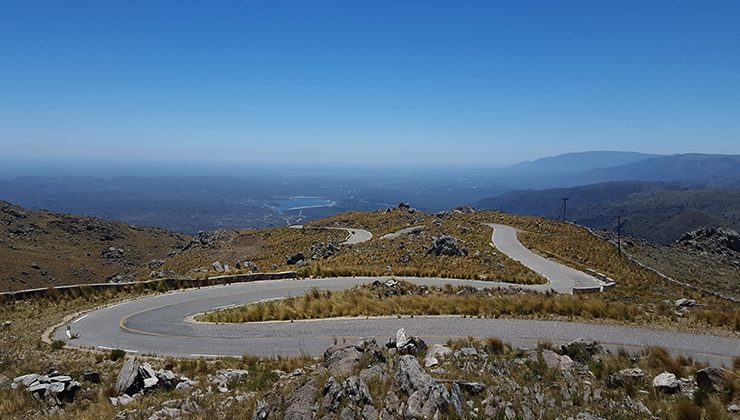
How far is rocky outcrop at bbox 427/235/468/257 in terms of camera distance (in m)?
35.7

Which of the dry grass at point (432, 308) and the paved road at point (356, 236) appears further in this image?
the paved road at point (356, 236)

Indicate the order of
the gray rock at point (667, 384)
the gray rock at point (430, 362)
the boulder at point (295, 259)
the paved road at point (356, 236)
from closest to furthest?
the gray rock at point (667, 384), the gray rock at point (430, 362), the boulder at point (295, 259), the paved road at point (356, 236)

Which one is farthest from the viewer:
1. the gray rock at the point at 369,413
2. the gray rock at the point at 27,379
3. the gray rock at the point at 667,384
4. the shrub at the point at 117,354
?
the shrub at the point at 117,354

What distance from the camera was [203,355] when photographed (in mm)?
12680

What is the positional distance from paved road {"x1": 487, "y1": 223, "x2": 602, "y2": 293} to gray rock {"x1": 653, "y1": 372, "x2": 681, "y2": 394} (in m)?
16.5

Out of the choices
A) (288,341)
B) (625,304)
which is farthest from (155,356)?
(625,304)

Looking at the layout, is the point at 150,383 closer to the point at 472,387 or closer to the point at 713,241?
the point at 472,387

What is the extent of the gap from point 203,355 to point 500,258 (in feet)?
85.1

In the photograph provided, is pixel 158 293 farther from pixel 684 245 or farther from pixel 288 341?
pixel 684 245

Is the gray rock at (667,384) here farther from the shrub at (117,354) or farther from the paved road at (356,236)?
the paved road at (356,236)

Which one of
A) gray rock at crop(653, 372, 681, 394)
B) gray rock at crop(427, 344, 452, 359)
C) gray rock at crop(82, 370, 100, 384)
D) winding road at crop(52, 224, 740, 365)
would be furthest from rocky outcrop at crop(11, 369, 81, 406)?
gray rock at crop(653, 372, 681, 394)

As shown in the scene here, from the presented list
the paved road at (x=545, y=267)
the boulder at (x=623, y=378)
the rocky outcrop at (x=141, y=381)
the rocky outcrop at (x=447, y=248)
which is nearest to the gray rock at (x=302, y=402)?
the rocky outcrop at (x=141, y=381)

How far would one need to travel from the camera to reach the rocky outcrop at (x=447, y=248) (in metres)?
35.7

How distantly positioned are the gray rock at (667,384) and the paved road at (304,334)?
3.32 m
